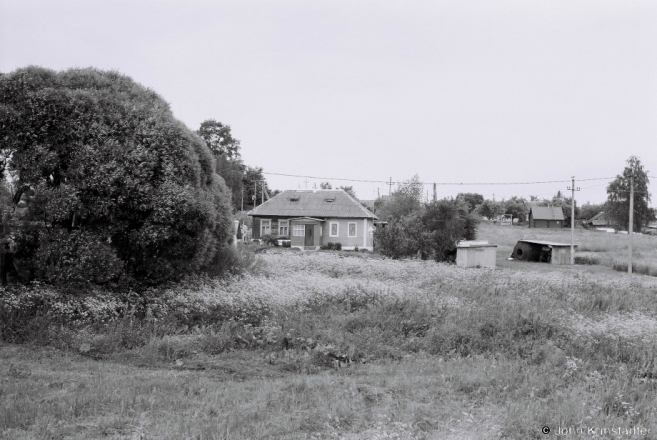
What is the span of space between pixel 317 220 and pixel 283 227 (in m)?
3.49

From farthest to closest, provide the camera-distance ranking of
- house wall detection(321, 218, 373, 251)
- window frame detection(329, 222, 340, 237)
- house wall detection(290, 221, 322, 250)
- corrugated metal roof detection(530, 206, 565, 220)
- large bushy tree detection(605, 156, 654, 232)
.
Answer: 1. corrugated metal roof detection(530, 206, 565, 220)
2. large bushy tree detection(605, 156, 654, 232)
3. window frame detection(329, 222, 340, 237)
4. house wall detection(321, 218, 373, 251)
5. house wall detection(290, 221, 322, 250)

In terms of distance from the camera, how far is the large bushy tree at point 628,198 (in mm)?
67688

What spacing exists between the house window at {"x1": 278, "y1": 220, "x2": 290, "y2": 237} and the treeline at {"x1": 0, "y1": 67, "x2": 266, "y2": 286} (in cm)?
2855

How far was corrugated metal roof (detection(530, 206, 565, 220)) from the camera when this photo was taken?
3529 inches

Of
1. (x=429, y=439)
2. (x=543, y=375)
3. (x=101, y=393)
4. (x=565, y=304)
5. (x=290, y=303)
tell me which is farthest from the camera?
(x=565, y=304)

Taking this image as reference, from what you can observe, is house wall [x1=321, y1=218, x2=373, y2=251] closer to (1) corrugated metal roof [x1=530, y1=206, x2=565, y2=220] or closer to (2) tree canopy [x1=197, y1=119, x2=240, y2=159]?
(2) tree canopy [x1=197, y1=119, x2=240, y2=159]

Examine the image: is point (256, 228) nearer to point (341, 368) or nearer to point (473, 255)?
point (473, 255)

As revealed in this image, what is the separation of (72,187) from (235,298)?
428cm

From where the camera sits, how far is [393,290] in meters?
14.2

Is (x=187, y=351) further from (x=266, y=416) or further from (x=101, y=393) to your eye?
(x=266, y=416)

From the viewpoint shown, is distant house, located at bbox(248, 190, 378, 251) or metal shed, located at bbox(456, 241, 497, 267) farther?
distant house, located at bbox(248, 190, 378, 251)

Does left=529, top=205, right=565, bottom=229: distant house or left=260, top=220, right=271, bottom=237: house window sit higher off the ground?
left=529, top=205, right=565, bottom=229: distant house

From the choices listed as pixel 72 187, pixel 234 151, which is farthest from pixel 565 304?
pixel 234 151

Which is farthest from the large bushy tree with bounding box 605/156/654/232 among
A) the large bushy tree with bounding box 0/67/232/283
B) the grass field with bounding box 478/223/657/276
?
the large bushy tree with bounding box 0/67/232/283
